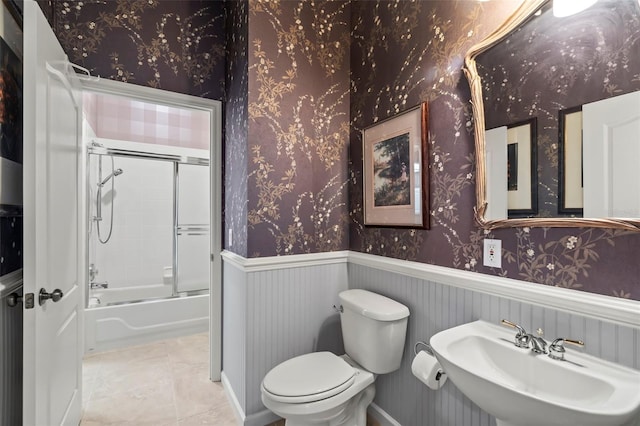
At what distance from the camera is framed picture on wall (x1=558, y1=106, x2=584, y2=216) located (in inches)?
38.4

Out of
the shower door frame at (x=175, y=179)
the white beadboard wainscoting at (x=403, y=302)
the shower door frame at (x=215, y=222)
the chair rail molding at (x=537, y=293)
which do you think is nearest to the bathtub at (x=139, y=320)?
the shower door frame at (x=175, y=179)

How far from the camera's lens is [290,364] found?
1544mm

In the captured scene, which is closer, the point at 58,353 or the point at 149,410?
the point at 58,353

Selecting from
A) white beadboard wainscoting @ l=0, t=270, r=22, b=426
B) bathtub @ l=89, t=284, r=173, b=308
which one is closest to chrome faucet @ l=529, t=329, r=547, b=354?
white beadboard wainscoting @ l=0, t=270, r=22, b=426

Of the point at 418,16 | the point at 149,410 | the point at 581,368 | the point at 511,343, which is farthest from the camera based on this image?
the point at 149,410

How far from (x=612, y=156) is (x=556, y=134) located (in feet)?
0.57

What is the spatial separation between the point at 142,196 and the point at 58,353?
89.3 inches

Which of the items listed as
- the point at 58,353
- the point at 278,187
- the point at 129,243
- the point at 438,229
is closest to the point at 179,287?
the point at 129,243

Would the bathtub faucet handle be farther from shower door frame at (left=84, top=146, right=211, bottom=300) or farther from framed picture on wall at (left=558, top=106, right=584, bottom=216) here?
framed picture on wall at (left=558, top=106, right=584, bottom=216)

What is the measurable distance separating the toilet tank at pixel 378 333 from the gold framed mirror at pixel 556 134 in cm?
60

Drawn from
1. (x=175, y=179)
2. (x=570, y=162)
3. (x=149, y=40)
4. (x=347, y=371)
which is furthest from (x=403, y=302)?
(x=175, y=179)

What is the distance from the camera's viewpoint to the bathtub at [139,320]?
103 inches

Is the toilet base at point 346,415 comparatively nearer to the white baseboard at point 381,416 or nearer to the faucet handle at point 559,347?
the white baseboard at point 381,416

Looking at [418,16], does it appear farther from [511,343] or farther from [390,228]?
[511,343]
